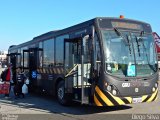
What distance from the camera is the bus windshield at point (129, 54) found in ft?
32.1

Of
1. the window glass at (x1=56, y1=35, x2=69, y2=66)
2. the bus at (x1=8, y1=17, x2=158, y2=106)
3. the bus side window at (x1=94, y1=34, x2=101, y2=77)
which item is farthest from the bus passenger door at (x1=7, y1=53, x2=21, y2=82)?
the bus side window at (x1=94, y1=34, x2=101, y2=77)

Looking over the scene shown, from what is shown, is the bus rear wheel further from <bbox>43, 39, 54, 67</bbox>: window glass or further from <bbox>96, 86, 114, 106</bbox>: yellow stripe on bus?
<bbox>96, 86, 114, 106</bbox>: yellow stripe on bus

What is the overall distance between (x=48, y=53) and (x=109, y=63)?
488 centimetres

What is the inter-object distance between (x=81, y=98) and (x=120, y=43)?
7.26 feet

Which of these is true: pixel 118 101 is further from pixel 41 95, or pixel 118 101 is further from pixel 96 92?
pixel 41 95

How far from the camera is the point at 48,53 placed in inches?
550

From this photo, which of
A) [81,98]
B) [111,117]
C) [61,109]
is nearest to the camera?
[111,117]

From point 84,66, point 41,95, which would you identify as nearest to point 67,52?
point 84,66

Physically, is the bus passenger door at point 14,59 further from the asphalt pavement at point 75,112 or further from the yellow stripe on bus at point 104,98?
the yellow stripe on bus at point 104,98

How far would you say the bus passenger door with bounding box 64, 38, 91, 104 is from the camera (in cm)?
1023

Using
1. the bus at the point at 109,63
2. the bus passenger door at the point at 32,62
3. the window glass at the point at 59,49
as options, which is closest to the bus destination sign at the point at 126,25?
the bus at the point at 109,63

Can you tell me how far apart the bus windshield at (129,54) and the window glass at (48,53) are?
4.11 m

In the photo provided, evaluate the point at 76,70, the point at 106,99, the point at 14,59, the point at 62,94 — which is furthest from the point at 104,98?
the point at 14,59

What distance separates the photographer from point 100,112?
1045cm
